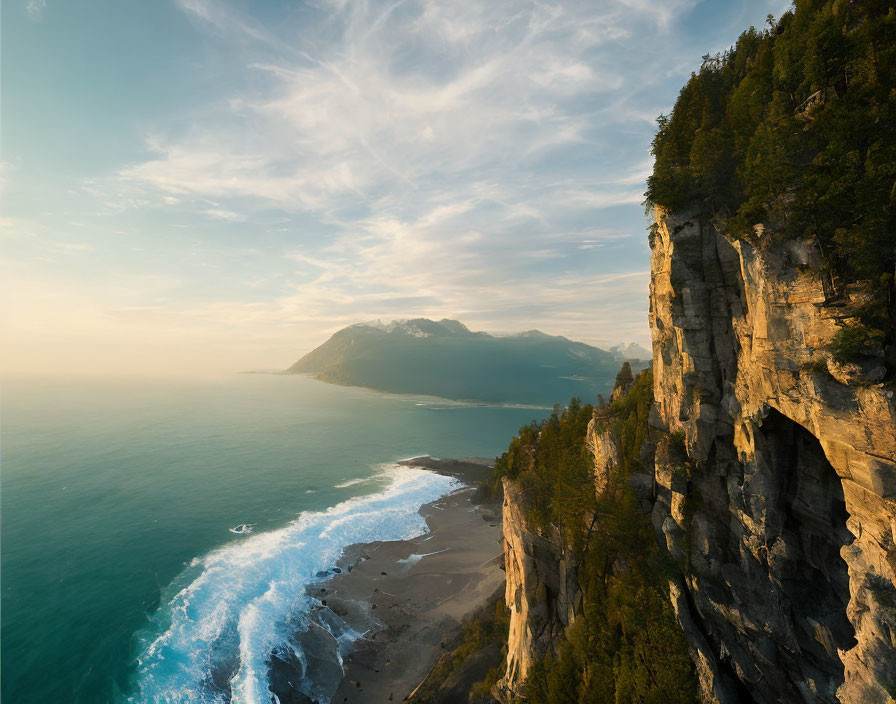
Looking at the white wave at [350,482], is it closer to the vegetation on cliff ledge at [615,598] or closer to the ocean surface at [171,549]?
the ocean surface at [171,549]

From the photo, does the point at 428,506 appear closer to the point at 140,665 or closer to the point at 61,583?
the point at 140,665

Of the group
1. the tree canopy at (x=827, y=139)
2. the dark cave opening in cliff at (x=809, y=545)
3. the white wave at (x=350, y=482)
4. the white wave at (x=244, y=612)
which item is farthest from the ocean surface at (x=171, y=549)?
the tree canopy at (x=827, y=139)

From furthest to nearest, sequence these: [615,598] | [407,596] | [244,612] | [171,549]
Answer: [171,549]
[407,596]
[244,612]
[615,598]

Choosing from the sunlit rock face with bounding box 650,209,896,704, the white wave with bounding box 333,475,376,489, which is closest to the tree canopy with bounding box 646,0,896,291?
the sunlit rock face with bounding box 650,209,896,704

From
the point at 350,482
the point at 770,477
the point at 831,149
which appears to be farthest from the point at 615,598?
the point at 350,482

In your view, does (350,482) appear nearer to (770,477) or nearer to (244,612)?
(244,612)

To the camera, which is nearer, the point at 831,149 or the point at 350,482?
the point at 831,149

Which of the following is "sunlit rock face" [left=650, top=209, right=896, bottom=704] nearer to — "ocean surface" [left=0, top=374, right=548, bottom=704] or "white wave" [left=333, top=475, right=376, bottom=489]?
"ocean surface" [left=0, top=374, right=548, bottom=704]
